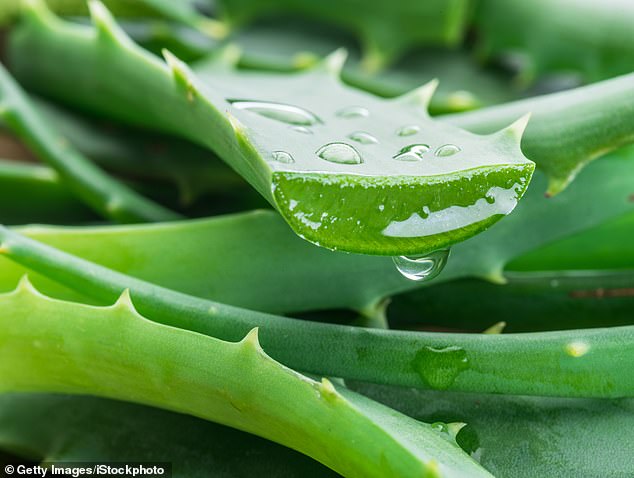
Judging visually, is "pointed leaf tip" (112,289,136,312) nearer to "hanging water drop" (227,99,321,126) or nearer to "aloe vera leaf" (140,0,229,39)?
"hanging water drop" (227,99,321,126)

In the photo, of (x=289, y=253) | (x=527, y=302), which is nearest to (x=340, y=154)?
(x=289, y=253)

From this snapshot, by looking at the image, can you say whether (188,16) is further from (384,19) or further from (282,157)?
(282,157)

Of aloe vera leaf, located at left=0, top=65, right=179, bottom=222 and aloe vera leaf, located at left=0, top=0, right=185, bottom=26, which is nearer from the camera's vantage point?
aloe vera leaf, located at left=0, top=65, right=179, bottom=222

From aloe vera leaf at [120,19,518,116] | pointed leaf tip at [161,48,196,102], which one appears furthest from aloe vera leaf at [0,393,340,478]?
aloe vera leaf at [120,19,518,116]

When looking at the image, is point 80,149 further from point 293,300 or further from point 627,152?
point 627,152

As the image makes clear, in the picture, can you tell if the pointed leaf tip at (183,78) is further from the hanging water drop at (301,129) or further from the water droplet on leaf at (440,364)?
the water droplet on leaf at (440,364)

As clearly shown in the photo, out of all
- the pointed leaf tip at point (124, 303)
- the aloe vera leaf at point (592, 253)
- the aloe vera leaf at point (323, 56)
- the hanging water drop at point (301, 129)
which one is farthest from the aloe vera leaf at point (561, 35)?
the pointed leaf tip at point (124, 303)

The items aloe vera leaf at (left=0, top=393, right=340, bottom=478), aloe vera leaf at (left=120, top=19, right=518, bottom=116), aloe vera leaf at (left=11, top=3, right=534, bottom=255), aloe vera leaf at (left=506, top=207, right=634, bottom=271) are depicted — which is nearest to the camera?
aloe vera leaf at (left=11, top=3, right=534, bottom=255)
